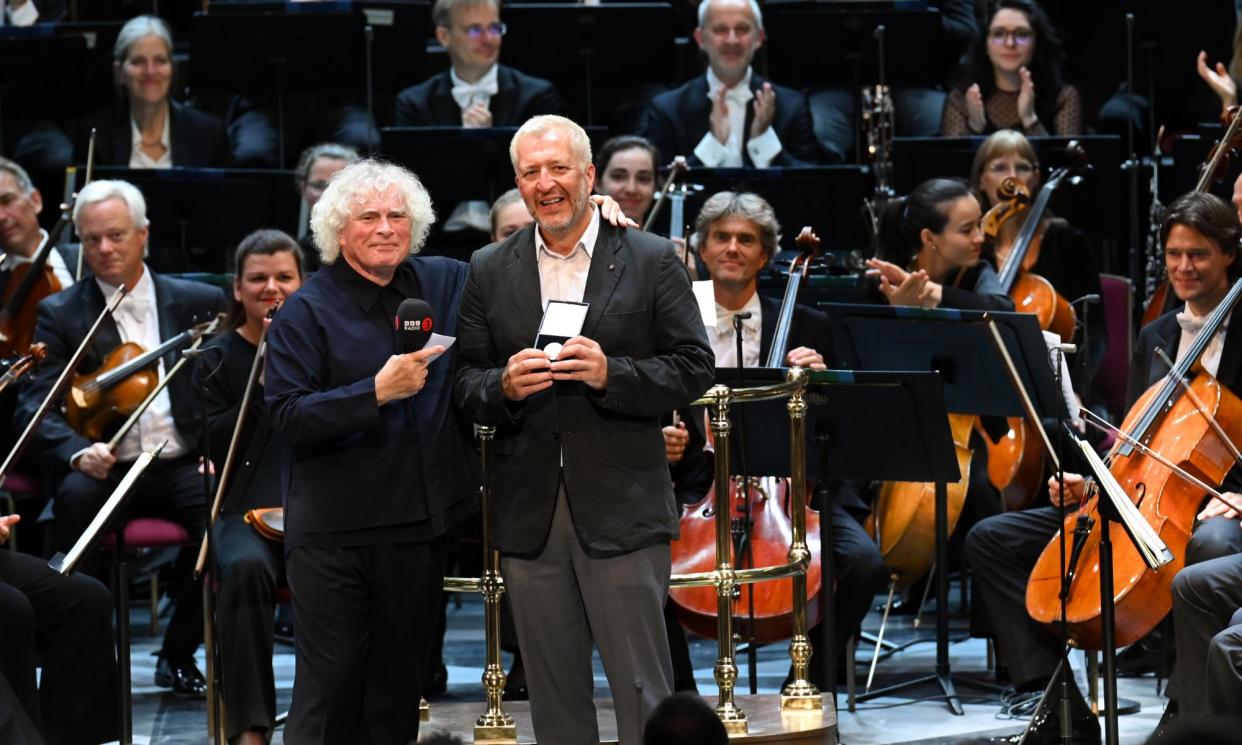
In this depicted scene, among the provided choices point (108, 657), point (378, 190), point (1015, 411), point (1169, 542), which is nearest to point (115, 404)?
point (108, 657)

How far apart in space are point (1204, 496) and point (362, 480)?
2227 mm

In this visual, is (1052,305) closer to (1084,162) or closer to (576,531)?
(1084,162)

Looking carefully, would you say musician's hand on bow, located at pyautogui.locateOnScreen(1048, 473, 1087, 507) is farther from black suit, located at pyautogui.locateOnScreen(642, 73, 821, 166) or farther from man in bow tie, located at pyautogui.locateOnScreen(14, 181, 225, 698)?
black suit, located at pyautogui.locateOnScreen(642, 73, 821, 166)

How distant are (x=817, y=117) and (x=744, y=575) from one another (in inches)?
151

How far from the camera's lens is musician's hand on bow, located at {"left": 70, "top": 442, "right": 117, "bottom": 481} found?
5320 mm

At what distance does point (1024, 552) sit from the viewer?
520cm

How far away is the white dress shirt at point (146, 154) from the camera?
291 inches

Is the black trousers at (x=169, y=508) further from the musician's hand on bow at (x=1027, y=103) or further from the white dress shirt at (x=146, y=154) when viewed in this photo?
the musician's hand on bow at (x=1027, y=103)

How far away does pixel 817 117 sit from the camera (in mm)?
7715

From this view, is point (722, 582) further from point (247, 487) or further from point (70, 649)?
point (70, 649)

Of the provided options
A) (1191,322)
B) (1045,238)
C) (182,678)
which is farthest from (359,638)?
(1045,238)

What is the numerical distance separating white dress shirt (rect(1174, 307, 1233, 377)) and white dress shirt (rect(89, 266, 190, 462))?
9.97ft

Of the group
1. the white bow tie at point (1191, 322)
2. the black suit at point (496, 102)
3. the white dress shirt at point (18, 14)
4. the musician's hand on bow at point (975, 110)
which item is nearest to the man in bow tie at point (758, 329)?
the white bow tie at point (1191, 322)

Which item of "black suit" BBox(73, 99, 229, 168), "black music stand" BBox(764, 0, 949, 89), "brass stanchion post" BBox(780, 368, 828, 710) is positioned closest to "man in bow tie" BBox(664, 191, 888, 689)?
"brass stanchion post" BBox(780, 368, 828, 710)
